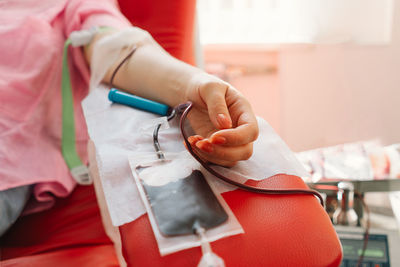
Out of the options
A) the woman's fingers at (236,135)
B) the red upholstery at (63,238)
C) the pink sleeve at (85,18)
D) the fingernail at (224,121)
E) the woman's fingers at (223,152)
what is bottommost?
the red upholstery at (63,238)

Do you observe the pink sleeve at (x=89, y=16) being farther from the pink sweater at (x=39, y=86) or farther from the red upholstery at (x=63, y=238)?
the red upholstery at (x=63, y=238)

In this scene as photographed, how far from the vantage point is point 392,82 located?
1332 millimetres

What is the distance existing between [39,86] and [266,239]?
23.9 inches

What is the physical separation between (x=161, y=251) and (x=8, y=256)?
0.38 meters

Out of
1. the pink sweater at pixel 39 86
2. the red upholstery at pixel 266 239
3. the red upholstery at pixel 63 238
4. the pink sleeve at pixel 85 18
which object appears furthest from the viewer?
the pink sleeve at pixel 85 18

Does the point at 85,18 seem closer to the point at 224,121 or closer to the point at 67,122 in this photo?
the point at 67,122

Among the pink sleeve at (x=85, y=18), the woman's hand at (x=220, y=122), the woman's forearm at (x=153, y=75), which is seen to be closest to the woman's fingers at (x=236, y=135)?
the woman's hand at (x=220, y=122)

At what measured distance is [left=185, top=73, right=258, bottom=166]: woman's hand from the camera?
1.54 feet

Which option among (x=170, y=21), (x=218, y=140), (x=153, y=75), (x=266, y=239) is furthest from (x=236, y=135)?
(x=170, y=21)

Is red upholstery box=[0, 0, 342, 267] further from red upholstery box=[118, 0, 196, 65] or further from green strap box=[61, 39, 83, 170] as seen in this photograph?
red upholstery box=[118, 0, 196, 65]

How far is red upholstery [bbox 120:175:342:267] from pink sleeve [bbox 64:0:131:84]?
1.76ft

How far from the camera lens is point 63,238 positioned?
0.65 meters

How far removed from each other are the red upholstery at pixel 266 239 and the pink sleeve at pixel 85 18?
1.76ft

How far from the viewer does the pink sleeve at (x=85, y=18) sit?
2.81 ft
